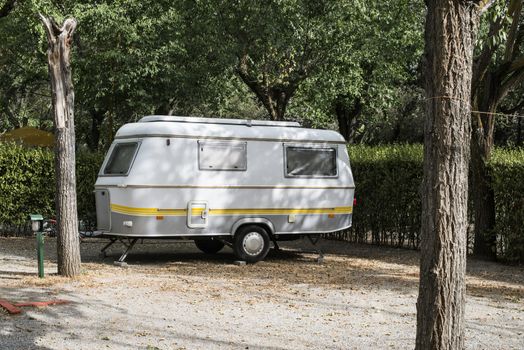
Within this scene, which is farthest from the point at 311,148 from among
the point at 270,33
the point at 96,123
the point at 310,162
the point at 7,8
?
the point at 96,123

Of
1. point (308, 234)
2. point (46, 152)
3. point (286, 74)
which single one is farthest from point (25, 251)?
point (286, 74)

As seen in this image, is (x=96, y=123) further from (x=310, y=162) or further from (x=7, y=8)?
(x=310, y=162)

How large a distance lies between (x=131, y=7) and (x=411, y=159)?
9.97 meters

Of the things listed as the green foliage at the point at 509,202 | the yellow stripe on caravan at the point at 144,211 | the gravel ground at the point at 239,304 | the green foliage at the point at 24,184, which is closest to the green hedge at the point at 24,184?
the green foliage at the point at 24,184

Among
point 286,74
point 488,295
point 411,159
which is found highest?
point 286,74

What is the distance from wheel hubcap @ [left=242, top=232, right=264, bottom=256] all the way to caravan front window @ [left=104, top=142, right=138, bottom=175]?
8.46 feet

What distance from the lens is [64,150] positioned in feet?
37.6

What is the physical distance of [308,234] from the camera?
14.7 metres

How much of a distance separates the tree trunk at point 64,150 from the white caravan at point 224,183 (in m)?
1.78

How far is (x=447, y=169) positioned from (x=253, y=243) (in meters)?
9.05

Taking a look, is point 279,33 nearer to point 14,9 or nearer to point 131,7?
point 131,7

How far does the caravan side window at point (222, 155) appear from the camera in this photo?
1370 cm

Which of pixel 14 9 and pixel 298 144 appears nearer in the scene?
pixel 298 144

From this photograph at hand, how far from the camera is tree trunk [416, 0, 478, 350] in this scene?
5.12 metres
